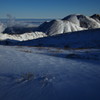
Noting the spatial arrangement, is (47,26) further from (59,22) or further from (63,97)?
(63,97)

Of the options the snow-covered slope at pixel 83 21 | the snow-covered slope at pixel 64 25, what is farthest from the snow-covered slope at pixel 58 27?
the snow-covered slope at pixel 83 21

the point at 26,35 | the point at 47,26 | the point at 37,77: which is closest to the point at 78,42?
the point at 37,77

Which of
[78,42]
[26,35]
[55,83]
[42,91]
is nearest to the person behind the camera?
[42,91]

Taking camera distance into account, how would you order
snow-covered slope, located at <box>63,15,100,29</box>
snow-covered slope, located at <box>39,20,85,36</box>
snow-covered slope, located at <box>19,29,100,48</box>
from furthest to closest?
snow-covered slope, located at <box>63,15,100,29</box>
snow-covered slope, located at <box>39,20,85,36</box>
snow-covered slope, located at <box>19,29,100,48</box>

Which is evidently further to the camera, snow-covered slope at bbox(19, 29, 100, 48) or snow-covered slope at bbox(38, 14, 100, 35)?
snow-covered slope at bbox(38, 14, 100, 35)

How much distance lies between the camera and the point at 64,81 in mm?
6367

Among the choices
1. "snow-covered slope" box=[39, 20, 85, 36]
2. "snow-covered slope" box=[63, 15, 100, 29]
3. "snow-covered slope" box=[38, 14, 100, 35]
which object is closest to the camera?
"snow-covered slope" box=[39, 20, 85, 36]

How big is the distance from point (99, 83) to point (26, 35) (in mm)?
110785

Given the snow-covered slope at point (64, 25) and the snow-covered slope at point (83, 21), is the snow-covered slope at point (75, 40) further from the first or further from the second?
the snow-covered slope at point (83, 21)

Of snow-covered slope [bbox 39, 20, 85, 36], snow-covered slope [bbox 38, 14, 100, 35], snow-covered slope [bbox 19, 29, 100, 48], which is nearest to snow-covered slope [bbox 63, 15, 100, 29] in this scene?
snow-covered slope [bbox 38, 14, 100, 35]

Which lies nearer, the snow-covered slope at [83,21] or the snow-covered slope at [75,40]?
the snow-covered slope at [75,40]

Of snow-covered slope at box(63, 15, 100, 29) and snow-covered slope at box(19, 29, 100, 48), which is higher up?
snow-covered slope at box(19, 29, 100, 48)

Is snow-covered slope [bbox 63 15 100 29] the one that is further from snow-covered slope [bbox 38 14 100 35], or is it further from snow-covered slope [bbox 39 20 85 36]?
snow-covered slope [bbox 39 20 85 36]

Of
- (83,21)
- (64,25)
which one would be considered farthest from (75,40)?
(83,21)
